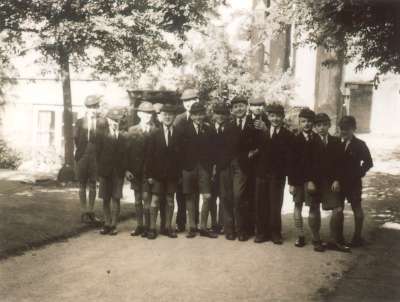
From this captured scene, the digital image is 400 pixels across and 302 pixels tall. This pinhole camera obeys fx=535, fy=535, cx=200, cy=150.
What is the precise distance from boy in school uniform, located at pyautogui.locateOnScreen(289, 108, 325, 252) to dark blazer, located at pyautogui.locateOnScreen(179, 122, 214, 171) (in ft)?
3.59

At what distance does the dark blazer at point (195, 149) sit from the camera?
6.99 m

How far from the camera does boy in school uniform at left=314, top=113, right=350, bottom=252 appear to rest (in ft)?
21.6

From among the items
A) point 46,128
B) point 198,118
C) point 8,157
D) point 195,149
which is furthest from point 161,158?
point 46,128

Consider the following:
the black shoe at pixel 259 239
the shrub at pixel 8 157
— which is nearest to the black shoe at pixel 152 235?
the black shoe at pixel 259 239

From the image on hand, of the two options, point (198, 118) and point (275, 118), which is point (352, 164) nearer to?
point (275, 118)

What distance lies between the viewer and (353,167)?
6703 mm

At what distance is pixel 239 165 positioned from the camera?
6969 millimetres

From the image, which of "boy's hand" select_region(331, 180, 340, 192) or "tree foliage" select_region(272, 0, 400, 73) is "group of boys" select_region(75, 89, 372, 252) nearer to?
"boy's hand" select_region(331, 180, 340, 192)

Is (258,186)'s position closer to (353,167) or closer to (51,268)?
(353,167)

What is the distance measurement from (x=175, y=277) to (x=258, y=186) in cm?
204

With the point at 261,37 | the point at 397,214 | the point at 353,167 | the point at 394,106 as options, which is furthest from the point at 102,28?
the point at 394,106

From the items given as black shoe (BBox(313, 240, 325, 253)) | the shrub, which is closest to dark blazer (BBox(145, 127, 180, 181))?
black shoe (BBox(313, 240, 325, 253))

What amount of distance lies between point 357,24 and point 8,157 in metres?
10.7

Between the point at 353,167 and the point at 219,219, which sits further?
the point at 219,219
